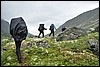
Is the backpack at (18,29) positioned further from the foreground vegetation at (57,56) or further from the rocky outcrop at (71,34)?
the rocky outcrop at (71,34)

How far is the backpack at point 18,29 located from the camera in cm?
3137

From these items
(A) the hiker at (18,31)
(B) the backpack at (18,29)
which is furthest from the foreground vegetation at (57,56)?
(B) the backpack at (18,29)

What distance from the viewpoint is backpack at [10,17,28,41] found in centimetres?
3137

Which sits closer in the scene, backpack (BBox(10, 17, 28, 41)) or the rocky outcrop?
backpack (BBox(10, 17, 28, 41))

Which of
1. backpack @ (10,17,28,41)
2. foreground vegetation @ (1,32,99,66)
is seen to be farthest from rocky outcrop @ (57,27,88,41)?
backpack @ (10,17,28,41)

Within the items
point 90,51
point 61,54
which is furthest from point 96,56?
point 61,54

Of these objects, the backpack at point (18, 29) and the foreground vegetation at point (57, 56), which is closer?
the foreground vegetation at point (57, 56)

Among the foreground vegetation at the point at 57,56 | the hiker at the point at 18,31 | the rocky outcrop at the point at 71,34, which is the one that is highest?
the hiker at the point at 18,31

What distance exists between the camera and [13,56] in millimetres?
34344

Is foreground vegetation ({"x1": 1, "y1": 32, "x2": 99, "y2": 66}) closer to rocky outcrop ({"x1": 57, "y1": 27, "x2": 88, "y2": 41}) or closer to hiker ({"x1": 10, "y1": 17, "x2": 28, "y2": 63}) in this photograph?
hiker ({"x1": 10, "y1": 17, "x2": 28, "y2": 63})

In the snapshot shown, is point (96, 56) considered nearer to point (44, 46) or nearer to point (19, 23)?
point (44, 46)

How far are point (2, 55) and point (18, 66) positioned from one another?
654 centimetres

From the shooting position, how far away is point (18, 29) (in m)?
31.5

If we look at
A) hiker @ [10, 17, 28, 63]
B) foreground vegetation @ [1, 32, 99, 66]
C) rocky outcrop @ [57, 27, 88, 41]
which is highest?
hiker @ [10, 17, 28, 63]
